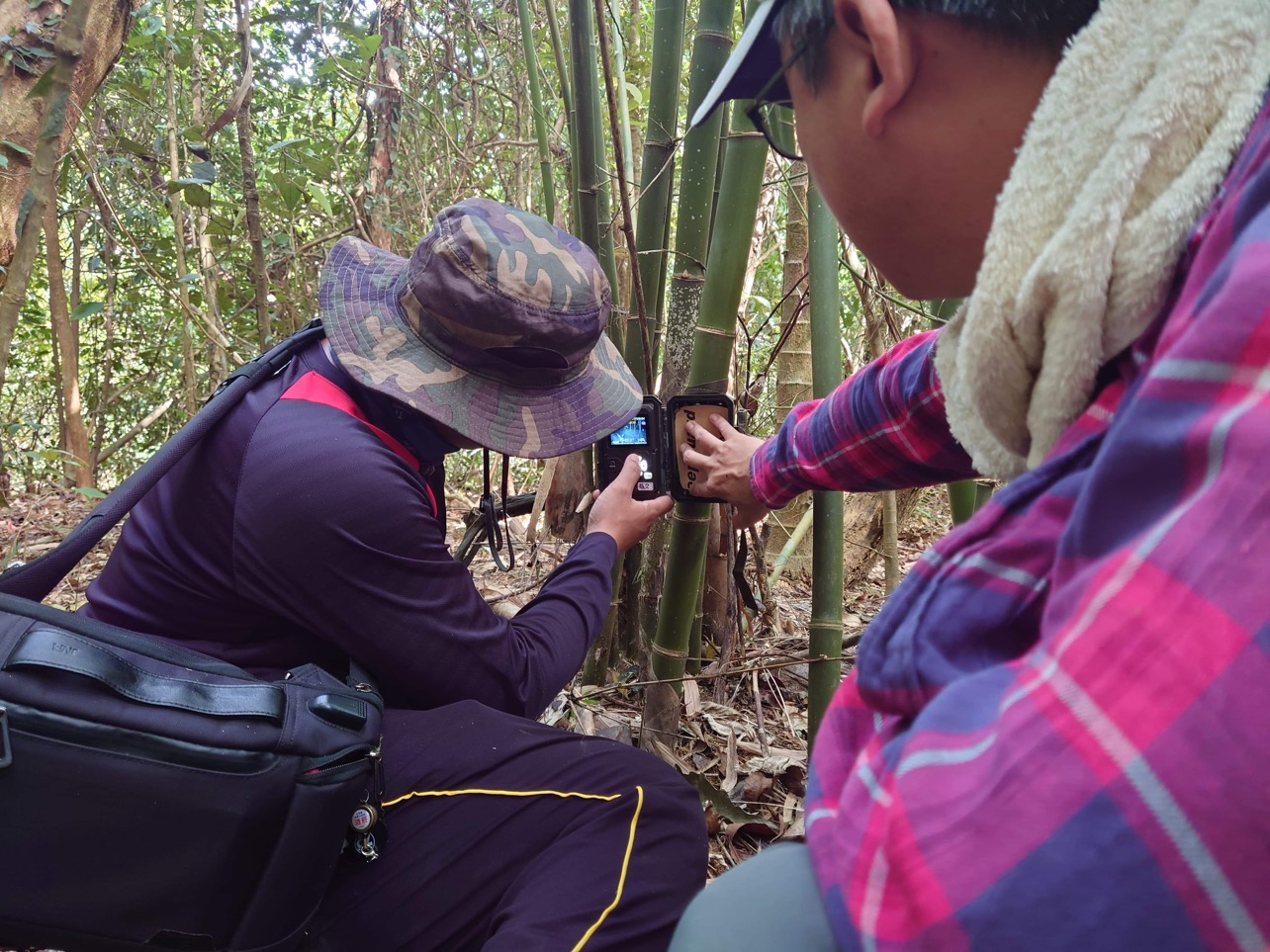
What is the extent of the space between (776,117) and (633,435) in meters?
0.56

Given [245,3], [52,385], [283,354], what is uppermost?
[245,3]

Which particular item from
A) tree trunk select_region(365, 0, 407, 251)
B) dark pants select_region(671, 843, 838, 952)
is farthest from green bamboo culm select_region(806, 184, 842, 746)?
tree trunk select_region(365, 0, 407, 251)

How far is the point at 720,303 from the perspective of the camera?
143 centimetres

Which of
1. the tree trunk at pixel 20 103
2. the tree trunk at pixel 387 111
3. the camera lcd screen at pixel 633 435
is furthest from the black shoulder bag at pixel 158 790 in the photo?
the tree trunk at pixel 387 111

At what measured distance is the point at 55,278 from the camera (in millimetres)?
3895

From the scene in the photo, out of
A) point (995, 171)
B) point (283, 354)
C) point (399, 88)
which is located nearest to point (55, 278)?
point (399, 88)

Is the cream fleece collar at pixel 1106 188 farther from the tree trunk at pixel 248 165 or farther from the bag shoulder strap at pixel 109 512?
the tree trunk at pixel 248 165

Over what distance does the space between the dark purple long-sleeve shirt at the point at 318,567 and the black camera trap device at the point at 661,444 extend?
314 mm

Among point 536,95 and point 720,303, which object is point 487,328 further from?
point 536,95

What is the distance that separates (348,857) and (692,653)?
3.52 feet

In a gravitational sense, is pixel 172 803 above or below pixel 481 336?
below

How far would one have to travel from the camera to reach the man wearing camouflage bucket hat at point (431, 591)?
1.11 meters

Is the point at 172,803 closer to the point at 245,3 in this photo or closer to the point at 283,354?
the point at 283,354

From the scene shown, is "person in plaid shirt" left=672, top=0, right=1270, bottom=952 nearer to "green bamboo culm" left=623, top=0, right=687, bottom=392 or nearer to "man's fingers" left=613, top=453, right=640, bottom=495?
"man's fingers" left=613, top=453, right=640, bottom=495
